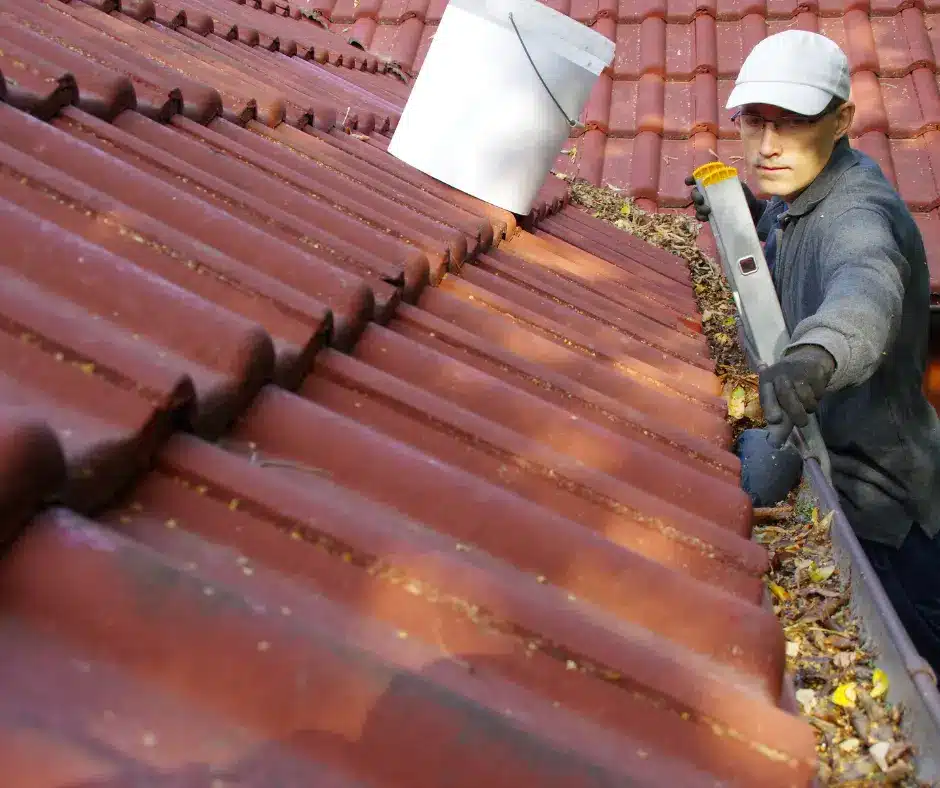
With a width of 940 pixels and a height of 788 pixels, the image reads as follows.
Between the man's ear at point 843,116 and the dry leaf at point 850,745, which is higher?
the man's ear at point 843,116

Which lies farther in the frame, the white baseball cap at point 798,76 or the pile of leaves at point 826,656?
the white baseball cap at point 798,76

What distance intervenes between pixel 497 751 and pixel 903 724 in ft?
2.85

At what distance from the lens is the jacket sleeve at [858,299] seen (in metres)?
2.08

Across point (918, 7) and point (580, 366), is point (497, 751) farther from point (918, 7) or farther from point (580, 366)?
point (918, 7)

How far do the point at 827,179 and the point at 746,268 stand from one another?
0.39 meters

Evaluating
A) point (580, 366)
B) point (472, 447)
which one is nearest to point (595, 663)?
point (472, 447)

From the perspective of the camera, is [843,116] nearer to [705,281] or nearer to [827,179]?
[827,179]

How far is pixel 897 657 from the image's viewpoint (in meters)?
1.44

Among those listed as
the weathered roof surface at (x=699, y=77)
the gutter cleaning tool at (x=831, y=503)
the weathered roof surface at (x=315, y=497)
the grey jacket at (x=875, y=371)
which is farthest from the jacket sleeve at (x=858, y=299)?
the weathered roof surface at (x=699, y=77)

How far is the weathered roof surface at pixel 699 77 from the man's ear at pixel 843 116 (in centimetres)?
161

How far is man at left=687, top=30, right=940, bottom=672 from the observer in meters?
2.82

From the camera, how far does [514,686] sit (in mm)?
1001

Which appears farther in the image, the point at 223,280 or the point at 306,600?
the point at 223,280

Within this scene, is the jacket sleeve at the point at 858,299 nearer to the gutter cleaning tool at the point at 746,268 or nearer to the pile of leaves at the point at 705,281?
the gutter cleaning tool at the point at 746,268
